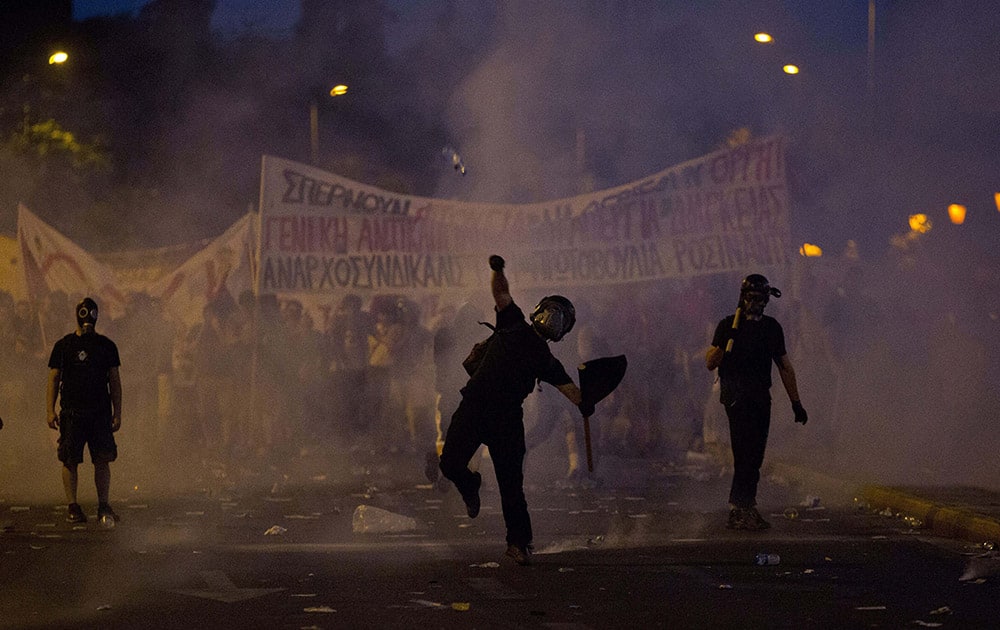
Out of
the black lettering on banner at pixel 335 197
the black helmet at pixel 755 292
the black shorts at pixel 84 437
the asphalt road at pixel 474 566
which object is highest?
the black lettering on banner at pixel 335 197

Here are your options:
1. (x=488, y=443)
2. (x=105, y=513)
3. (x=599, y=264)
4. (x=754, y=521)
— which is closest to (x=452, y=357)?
(x=105, y=513)

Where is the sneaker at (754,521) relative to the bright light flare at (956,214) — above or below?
below

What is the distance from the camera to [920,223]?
34250 millimetres

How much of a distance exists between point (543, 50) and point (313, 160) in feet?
44.5

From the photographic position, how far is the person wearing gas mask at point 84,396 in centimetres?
1205

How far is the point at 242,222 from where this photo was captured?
19.0 m

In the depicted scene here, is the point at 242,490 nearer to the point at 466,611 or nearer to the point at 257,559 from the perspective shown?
the point at 257,559

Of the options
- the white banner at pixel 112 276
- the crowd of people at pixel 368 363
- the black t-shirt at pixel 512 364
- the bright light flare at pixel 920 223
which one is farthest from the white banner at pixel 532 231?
the bright light flare at pixel 920 223

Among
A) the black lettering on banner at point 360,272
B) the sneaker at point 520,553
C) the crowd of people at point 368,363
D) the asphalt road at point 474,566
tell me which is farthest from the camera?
the black lettering on banner at point 360,272

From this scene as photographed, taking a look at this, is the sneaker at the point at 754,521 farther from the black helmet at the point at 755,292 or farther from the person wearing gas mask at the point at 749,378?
the black helmet at the point at 755,292

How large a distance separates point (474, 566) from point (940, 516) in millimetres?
3540

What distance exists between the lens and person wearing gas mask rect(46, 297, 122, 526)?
39.5 ft

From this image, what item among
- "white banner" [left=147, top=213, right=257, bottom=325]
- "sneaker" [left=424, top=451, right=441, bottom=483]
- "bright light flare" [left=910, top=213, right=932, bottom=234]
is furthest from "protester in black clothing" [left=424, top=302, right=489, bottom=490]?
"bright light flare" [left=910, top=213, right=932, bottom=234]

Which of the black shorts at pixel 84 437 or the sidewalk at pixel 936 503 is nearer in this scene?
the sidewalk at pixel 936 503
